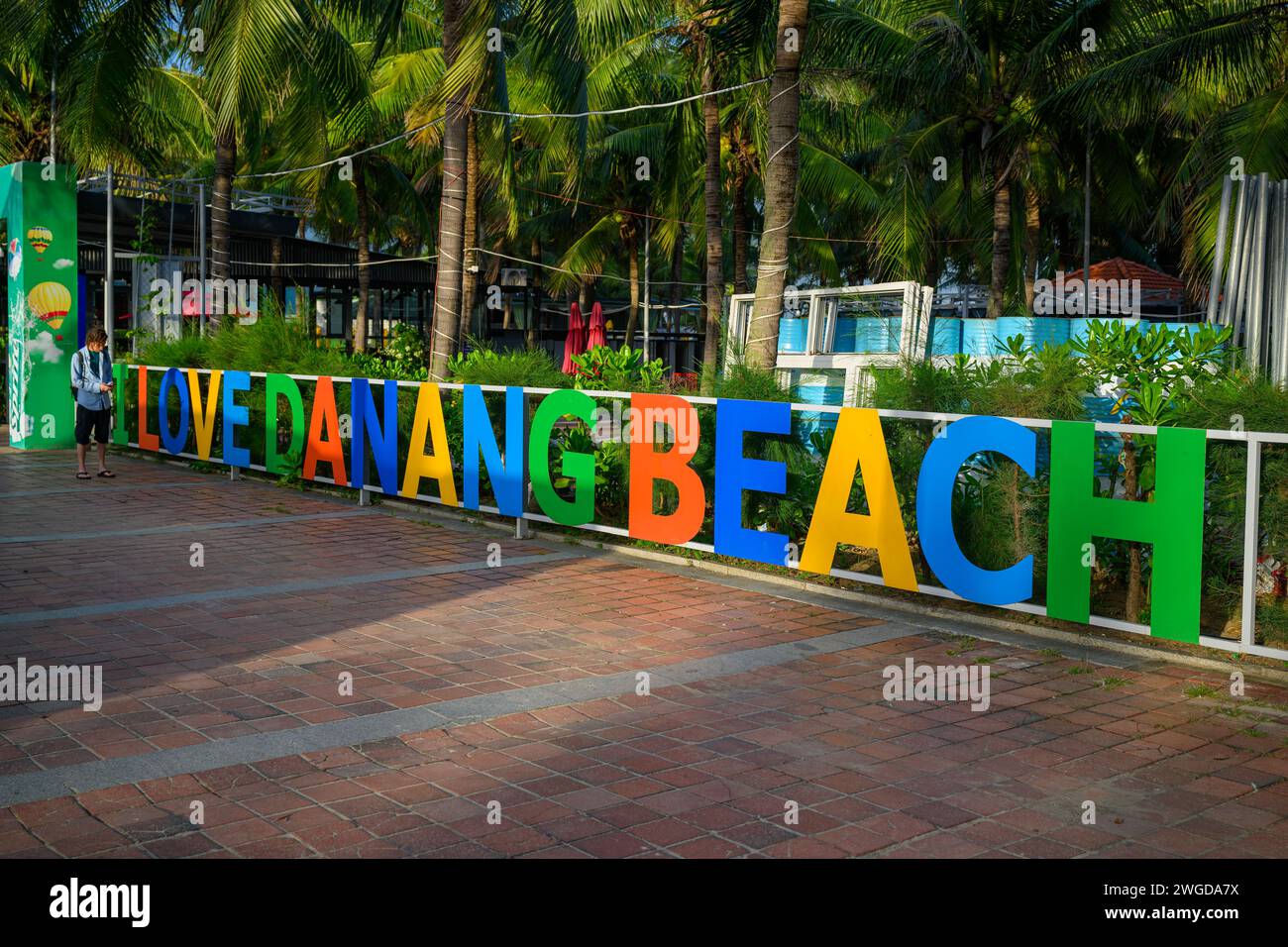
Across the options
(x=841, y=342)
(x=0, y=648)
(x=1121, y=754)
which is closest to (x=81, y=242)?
(x=841, y=342)

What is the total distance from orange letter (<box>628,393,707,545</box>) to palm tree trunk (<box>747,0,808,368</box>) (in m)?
1.36

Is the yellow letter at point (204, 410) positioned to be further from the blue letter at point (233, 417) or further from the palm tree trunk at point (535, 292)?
the palm tree trunk at point (535, 292)

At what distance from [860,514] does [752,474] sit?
103cm

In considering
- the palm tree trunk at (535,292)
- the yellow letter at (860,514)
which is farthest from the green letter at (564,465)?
the palm tree trunk at (535,292)

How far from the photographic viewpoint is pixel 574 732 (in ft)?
19.2

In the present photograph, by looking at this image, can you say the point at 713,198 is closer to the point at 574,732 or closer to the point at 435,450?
the point at 435,450

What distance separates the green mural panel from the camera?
1855 cm

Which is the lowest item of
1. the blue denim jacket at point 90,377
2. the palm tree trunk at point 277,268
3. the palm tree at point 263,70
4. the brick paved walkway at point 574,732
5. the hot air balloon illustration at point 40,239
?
the brick paved walkway at point 574,732

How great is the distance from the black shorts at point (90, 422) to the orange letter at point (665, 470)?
8.20 metres

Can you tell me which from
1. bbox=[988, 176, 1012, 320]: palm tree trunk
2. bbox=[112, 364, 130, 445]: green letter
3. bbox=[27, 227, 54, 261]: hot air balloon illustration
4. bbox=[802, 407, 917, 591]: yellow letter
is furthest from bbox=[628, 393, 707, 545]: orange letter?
bbox=[988, 176, 1012, 320]: palm tree trunk

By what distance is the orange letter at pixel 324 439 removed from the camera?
1366cm

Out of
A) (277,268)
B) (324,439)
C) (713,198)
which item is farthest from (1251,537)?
(277,268)
